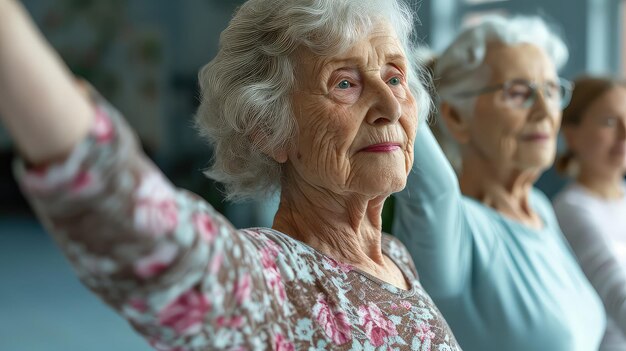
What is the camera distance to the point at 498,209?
A: 2.16 meters

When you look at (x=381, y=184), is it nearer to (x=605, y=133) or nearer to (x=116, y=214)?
(x=116, y=214)

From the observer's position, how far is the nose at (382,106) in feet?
4.05

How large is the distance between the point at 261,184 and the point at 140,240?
59 centimetres

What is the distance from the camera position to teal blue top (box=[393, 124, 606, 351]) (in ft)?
5.71

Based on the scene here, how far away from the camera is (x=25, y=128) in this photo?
71cm

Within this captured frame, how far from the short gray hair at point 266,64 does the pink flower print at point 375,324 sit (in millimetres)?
278

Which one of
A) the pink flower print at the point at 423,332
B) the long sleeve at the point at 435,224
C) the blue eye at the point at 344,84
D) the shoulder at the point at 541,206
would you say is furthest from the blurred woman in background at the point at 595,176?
the blue eye at the point at 344,84

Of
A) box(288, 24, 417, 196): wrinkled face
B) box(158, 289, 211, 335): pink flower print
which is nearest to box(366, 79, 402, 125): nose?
box(288, 24, 417, 196): wrinkled face

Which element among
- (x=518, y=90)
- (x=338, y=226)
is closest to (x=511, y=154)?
(x=518, y=90)

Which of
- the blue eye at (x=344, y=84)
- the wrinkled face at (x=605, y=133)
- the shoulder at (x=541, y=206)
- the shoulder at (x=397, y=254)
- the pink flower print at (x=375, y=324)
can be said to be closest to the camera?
the pink flower print at (x=375, y=324)

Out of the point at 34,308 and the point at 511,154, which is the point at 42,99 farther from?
the point at 34,308

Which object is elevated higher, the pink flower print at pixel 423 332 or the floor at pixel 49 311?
the pink flower print at pixel 423 332

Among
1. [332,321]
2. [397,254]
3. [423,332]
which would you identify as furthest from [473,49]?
[332,321]

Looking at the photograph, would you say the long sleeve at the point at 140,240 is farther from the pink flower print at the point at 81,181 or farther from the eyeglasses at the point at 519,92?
the eyeglasses at the point at 519,92
